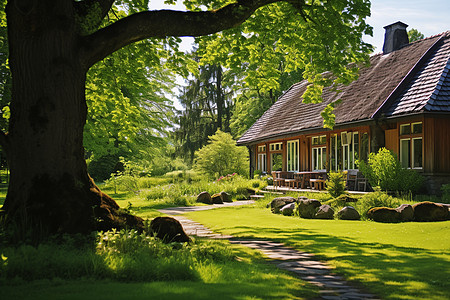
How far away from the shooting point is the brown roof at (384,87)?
711 inches

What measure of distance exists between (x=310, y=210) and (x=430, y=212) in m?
3.60

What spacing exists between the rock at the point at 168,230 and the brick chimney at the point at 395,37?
790 inches

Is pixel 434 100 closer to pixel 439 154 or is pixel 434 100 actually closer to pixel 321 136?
pixel 439 154

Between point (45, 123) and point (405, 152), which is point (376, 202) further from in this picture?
point (45, 123)

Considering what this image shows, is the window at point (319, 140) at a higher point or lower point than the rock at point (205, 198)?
higher

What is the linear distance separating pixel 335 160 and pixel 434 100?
23.3ft

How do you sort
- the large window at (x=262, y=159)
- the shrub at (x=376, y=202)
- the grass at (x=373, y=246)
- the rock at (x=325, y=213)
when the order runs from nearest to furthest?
the grass at (x=373, y=246), the rock at (x=325, y=213), the shrub at (x=376, y=202), the large window at (x=262, y=159)

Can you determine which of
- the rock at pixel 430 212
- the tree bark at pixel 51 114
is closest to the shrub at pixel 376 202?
the rock at pixel 430 212

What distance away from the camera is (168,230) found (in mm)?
8234

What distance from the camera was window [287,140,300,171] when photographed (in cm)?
2684

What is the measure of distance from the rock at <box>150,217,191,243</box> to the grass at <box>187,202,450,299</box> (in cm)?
249

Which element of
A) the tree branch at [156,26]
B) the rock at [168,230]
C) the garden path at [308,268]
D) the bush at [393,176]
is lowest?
the garden path at [308,268]

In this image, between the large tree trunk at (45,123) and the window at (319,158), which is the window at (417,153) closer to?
the window at (319,158)

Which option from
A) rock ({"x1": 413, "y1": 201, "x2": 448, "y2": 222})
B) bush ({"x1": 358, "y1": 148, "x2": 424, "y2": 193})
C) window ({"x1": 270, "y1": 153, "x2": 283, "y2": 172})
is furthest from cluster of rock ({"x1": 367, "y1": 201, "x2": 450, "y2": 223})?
window ({"x1": 270, "y1": 153, "x2": 283, "y2": 172})
